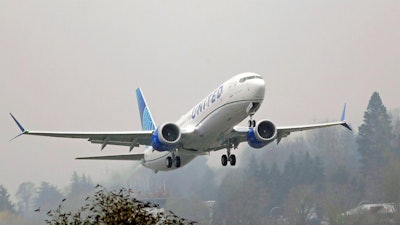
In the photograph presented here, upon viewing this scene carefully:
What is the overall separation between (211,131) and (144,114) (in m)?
21.0

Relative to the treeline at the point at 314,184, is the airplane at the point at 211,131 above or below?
above

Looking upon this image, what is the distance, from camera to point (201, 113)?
45.5 m

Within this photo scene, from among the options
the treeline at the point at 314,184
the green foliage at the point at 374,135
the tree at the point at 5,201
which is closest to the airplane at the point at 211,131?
the treeline at the point at 314,184

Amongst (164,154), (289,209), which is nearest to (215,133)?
(164,154)

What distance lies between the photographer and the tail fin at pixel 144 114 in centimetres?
6275

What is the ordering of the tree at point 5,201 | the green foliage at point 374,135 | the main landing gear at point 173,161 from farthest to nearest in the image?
the green foliage at point 374,135 < the tree at point 5,201 < the main landing gear at point 173,161

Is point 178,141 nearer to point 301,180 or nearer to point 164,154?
point 164,154

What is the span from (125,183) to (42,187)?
1046cm

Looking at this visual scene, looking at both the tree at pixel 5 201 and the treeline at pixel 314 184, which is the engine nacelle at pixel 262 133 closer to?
the treeline at pixel 314 184

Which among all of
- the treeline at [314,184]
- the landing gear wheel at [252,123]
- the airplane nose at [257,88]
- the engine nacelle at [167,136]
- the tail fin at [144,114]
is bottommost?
the treeline at [314,184]

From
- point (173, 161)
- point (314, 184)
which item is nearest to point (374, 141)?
point (314, 184)

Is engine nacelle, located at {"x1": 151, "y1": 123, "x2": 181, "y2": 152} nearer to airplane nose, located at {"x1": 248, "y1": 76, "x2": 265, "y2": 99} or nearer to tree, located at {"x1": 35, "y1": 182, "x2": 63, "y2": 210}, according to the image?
airplane nose, located at {"x1": 248, "y1": 76, "x2": 265, "y2": 99}

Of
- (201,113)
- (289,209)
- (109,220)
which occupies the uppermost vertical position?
(201,113)

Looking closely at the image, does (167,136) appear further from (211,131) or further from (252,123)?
(252,123)
